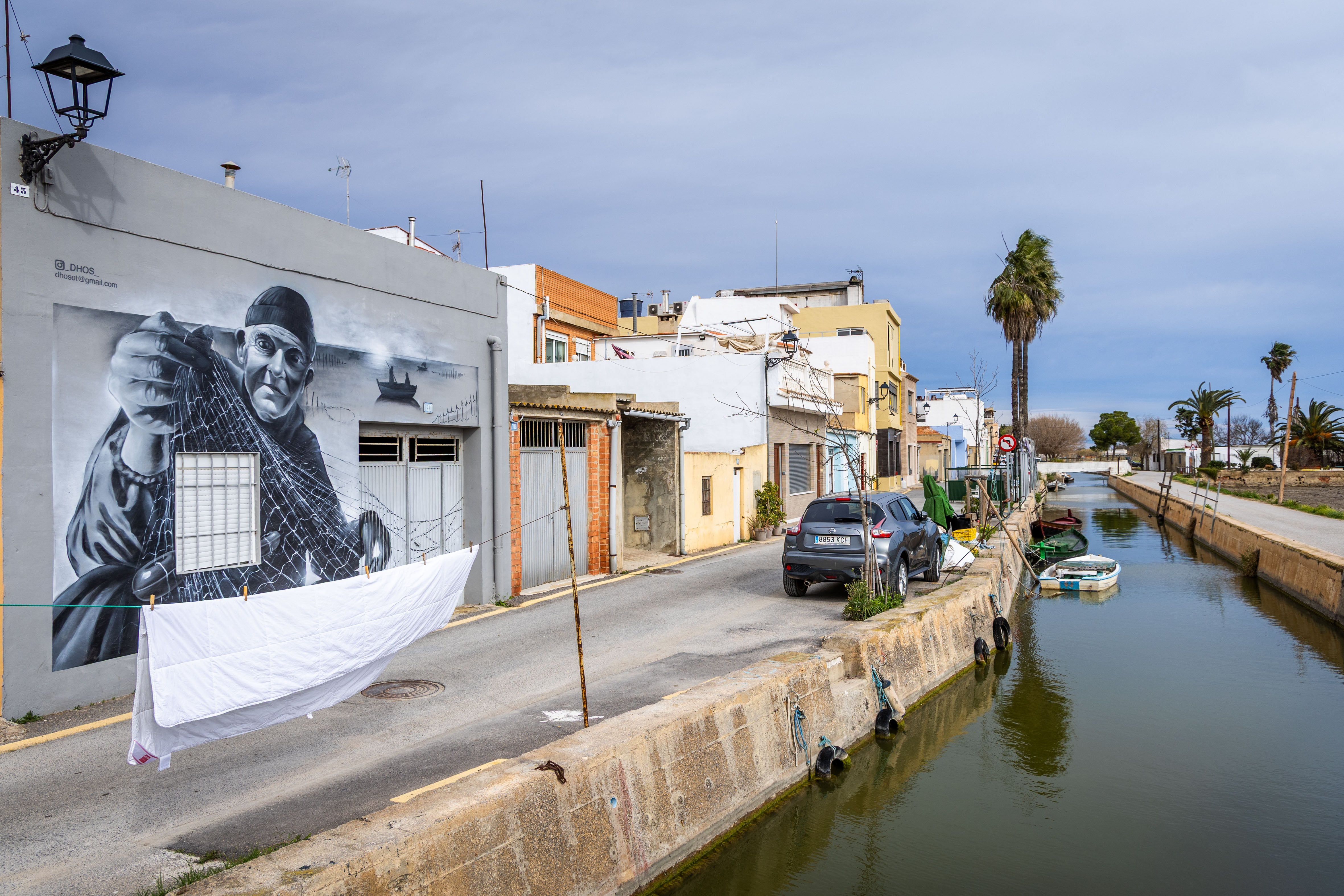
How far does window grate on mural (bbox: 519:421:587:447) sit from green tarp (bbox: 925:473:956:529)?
303 inches

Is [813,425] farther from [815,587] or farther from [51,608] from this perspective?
[51,608]

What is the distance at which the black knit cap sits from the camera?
10625mm

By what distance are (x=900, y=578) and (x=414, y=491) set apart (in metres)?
7.79

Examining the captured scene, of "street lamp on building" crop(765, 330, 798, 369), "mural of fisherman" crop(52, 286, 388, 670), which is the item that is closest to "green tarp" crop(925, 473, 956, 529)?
"street lamp on building" crop(765, 330, 798, 369)

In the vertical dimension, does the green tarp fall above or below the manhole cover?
above

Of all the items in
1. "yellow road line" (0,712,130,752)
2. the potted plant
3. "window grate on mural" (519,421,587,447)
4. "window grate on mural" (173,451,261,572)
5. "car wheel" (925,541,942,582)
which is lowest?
"yellow road line" (0,712,130,752)

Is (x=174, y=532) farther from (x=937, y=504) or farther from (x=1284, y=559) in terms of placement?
(x=1284, y=559)

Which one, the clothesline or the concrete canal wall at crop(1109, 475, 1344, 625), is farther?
the concrete canal wall at crop(1109, 475, 1344, 625)

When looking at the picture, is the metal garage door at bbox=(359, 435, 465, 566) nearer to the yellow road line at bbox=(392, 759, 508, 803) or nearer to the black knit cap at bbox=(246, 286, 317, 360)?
the black knit cap at bbox=(246, 286, 317, 360)

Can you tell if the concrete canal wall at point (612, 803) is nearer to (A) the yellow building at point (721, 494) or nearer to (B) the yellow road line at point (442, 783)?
(B) the yellow road line at point (442, 783)

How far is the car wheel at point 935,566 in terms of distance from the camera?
16141 mm

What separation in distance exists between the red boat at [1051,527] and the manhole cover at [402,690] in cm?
2252

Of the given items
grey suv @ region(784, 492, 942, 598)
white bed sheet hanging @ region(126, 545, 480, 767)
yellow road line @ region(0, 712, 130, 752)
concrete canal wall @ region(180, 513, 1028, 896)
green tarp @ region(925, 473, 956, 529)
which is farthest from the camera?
green tarp @ region(925, 473, 956, 529)

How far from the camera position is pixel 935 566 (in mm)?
16297
